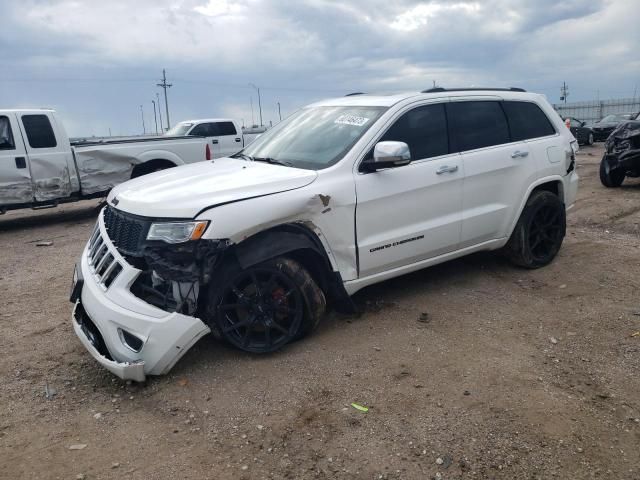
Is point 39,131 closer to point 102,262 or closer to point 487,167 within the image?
point 102,262

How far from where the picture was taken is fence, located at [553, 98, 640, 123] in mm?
36500

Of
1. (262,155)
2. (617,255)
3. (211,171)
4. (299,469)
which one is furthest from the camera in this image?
(617,255)

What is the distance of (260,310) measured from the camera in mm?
3670

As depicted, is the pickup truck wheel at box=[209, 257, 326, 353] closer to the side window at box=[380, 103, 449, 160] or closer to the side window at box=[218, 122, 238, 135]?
the side window at box=[380, 103, 449, 160]

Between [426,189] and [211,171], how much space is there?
1.73 m

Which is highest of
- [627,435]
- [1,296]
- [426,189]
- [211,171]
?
[211,171]

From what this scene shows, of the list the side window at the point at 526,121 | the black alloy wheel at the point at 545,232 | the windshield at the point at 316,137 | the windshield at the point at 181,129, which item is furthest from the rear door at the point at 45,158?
the black alloy wheel at the point at 545,232

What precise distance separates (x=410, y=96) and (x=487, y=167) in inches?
38.0

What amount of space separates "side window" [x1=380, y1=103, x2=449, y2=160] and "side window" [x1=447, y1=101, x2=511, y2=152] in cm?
11

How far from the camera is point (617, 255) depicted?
590 centimetres

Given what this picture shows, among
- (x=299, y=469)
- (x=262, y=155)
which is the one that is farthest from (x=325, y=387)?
(x=262, y=155)

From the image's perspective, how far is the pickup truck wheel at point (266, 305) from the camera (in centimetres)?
358

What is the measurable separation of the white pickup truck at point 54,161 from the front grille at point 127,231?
6.25 meters

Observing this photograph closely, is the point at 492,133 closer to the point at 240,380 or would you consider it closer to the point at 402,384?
the point at 402,384
